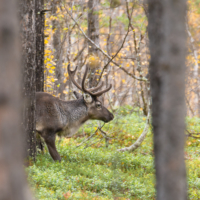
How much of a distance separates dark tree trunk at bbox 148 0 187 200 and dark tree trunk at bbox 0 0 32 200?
1.03 m

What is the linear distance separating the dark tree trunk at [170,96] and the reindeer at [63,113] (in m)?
6.13

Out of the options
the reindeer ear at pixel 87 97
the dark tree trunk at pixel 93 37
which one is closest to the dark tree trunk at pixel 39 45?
the reindeer ear at pixel 87 97

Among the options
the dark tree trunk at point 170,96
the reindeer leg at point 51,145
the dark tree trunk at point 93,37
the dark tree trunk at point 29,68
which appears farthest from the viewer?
the dark tree trunk at point 93,37

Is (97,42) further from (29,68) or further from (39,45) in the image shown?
(29,68)

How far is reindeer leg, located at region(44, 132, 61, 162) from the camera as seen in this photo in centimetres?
816

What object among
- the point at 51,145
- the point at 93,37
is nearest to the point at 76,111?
the point at 51,145

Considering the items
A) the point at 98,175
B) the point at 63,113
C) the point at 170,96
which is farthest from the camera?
the point at 63,113

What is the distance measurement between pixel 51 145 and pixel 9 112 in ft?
22.2

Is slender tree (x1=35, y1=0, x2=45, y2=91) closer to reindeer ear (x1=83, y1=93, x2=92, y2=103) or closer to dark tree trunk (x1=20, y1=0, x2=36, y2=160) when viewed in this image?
reindeer ear (x1=83, y1=93, x2=92, y2=103)

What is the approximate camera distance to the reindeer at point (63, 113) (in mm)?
8445

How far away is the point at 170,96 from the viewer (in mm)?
2156

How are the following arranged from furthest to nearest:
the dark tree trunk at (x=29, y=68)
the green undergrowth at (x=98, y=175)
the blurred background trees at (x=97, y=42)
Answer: the blurred background trees at (x=97, y=42) → the dark tree trunk at (x=29, y=68) → the green undergrowth at (x=98, y=175)

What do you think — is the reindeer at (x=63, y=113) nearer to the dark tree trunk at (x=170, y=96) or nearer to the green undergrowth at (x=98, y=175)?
the green undergrowth at (x=98, y=175)

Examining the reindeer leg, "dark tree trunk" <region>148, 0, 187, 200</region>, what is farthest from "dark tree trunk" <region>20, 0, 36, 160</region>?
"dark tree trunk" <region>148, 0, 187, 200</region>
